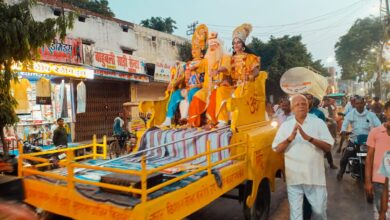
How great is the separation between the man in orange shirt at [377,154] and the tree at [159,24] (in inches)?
1108

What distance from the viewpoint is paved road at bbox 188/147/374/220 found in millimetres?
4750

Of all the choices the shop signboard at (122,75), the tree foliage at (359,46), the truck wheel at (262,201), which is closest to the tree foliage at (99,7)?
the shop signboard at (122,75)

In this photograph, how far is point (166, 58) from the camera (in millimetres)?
18688

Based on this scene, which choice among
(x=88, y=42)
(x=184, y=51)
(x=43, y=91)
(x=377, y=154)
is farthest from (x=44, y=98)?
(x=184, y=51)

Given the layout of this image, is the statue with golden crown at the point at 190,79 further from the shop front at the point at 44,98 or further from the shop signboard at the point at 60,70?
the shop front at the point at 44,98

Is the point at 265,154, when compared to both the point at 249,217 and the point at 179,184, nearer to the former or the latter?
the point at 249,217

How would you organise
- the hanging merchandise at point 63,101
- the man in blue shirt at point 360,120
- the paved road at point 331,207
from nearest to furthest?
1. the paved road at point 331,207
2. the man in blue shirt at point 360,120
3. the hanging merchandise at point 63,101

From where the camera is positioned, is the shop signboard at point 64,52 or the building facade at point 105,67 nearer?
the shop signboard at point 64,52

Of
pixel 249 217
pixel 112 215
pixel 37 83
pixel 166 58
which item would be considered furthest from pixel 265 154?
pixel 166 58

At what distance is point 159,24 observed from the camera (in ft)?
99.1

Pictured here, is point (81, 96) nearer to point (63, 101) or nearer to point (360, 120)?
point (63, 101)

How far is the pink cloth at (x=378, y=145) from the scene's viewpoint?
10.4ft

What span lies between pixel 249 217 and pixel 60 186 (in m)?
2.22

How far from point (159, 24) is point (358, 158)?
26402 millimetres
